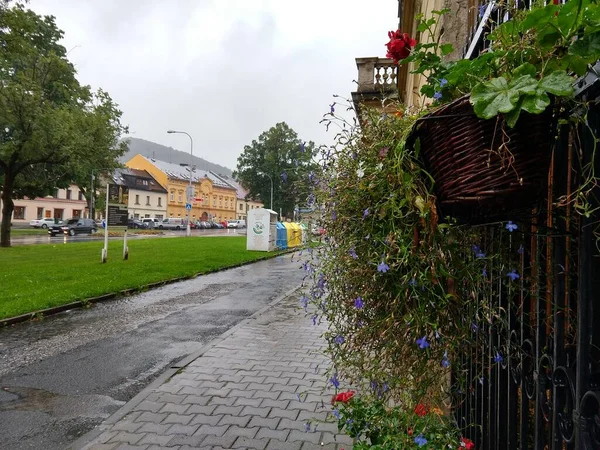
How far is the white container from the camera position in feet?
86.8

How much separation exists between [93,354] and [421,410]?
5254mm

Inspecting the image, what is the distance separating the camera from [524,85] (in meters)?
1.20

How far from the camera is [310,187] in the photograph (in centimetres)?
242

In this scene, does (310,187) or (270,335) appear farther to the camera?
(270,335)

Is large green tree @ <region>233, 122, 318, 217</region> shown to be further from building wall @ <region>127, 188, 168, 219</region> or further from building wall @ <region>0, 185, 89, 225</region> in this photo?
building wall @ <region>0, 185, 89, 225</region>

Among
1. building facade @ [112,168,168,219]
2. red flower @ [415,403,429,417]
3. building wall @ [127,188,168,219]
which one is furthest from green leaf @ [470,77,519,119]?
building wall @ [127,188,168,219]

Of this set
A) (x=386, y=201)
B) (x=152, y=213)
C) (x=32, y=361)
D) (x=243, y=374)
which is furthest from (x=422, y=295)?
(x=152, y=213)

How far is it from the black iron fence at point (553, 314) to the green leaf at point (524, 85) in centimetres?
18

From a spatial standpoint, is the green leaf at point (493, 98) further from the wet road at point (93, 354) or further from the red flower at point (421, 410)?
the wet road at point (93, 354)

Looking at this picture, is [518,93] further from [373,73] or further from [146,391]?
[373,73]

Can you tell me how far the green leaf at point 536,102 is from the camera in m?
1.15

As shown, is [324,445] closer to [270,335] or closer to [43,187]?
[270,335]

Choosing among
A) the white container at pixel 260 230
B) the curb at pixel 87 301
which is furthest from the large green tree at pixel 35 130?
the curb at pixel 87 301

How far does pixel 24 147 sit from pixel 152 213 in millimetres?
52192
